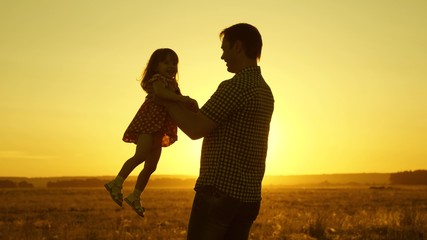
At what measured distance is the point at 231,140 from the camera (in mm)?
3590

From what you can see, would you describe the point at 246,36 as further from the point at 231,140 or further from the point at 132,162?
the point at 132,162

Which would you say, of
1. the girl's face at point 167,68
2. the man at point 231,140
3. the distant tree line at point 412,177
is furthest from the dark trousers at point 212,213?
the distant tree line at point 412,177

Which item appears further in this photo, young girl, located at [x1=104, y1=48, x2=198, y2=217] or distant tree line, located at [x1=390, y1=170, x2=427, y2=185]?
distant tree line, located at [x1=390, y1=170, x2=427, y2=185]

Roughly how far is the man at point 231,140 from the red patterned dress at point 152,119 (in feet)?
1.06

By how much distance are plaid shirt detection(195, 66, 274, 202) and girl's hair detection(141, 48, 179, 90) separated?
2.62 feet

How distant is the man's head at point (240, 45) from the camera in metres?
3.77

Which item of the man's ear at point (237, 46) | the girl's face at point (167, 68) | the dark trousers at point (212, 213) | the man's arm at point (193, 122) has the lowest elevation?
the dark trousers at point (212, 213)

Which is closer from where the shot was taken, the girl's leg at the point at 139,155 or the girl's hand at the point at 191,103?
the girl's hand at the point at 191,103

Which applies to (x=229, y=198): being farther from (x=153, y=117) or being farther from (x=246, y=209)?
(x=153, y=117)

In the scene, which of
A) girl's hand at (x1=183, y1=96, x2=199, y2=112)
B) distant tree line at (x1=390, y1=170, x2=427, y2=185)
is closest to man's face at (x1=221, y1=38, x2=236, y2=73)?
girl's hand at (x1=183, y1=96, x2=199, y2=112)

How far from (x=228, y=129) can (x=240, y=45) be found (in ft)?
2.06

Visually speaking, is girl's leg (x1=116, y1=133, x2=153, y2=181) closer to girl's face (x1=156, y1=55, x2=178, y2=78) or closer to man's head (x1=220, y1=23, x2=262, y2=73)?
girl's face (x1=156, y1=55, x2=178, y2=78)

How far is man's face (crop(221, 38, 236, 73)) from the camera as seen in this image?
3.82 meters

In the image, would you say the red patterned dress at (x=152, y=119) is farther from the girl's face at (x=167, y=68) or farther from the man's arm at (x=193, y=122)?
the man's arm at (x=193, y=122)
